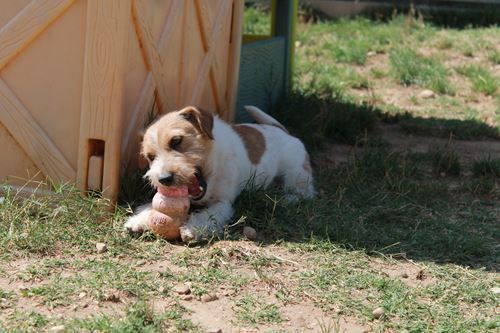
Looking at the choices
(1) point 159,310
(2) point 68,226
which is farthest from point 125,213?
(1) point 159,310

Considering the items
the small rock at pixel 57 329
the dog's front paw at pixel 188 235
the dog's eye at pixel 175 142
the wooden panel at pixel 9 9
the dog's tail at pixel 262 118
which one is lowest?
the small rock at pixel 57 329

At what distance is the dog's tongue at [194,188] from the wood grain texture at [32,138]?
0.80 metres

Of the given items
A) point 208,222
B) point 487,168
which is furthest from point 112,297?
point 487,168

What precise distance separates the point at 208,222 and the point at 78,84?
123 cm

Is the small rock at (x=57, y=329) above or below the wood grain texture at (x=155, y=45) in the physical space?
below

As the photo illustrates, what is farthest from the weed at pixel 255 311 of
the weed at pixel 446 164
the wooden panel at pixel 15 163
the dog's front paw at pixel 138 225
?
the weed at pixel 446 164

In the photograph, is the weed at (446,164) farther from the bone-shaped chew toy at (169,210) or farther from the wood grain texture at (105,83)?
the wood grain texture at (105,83)

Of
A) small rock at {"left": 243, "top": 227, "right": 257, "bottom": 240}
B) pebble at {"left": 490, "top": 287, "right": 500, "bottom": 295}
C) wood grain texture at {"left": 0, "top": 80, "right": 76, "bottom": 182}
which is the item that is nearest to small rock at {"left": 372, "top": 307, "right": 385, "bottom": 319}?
pebble at {"left": 490, "top": 287, "right": 500, "bottom": 295}

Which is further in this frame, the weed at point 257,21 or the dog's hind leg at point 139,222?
the weed at point 257,21

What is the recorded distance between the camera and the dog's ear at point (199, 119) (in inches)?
207

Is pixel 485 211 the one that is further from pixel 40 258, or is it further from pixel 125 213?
pixel 40 258

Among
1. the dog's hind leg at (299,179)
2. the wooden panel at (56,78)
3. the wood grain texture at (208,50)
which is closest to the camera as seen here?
the wooden panel at (56,78)

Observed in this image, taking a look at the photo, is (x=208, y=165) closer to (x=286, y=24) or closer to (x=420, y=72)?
(x=286, y=24)

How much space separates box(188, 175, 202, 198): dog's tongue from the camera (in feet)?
17.2
